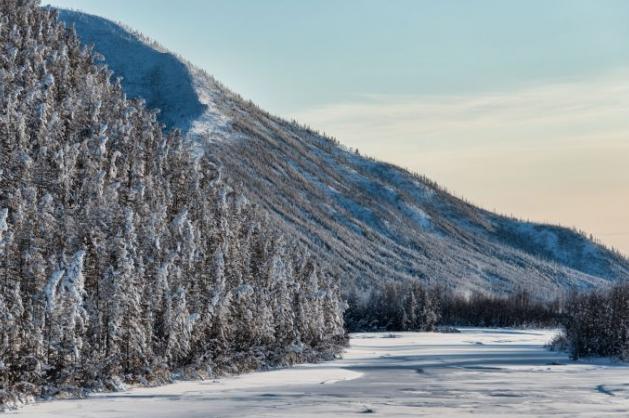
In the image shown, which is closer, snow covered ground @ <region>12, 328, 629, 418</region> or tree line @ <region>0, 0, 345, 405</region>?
snow covered ground @ <region>12, 328, 629, 418</region>

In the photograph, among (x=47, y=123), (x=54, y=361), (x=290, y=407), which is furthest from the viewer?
(x=47, y=123)

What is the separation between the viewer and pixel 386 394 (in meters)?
43.2

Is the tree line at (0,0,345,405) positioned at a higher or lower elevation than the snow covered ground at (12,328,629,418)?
higher

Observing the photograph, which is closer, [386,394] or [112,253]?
[386,394]

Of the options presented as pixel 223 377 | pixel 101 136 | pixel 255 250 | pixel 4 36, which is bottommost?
pixel 223 377

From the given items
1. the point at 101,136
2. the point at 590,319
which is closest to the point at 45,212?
the point at 101,136

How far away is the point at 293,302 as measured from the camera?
7944 centimetres

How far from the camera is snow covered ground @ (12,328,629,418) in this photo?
36031mm

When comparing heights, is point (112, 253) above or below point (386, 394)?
above

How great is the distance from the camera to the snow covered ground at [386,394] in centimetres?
3603

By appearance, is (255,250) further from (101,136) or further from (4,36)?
(4,36)

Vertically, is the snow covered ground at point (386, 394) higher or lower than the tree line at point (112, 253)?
lower

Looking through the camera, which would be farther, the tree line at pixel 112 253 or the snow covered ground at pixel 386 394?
the tree line at pixel 112 253

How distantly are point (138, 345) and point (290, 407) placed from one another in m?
13.2
